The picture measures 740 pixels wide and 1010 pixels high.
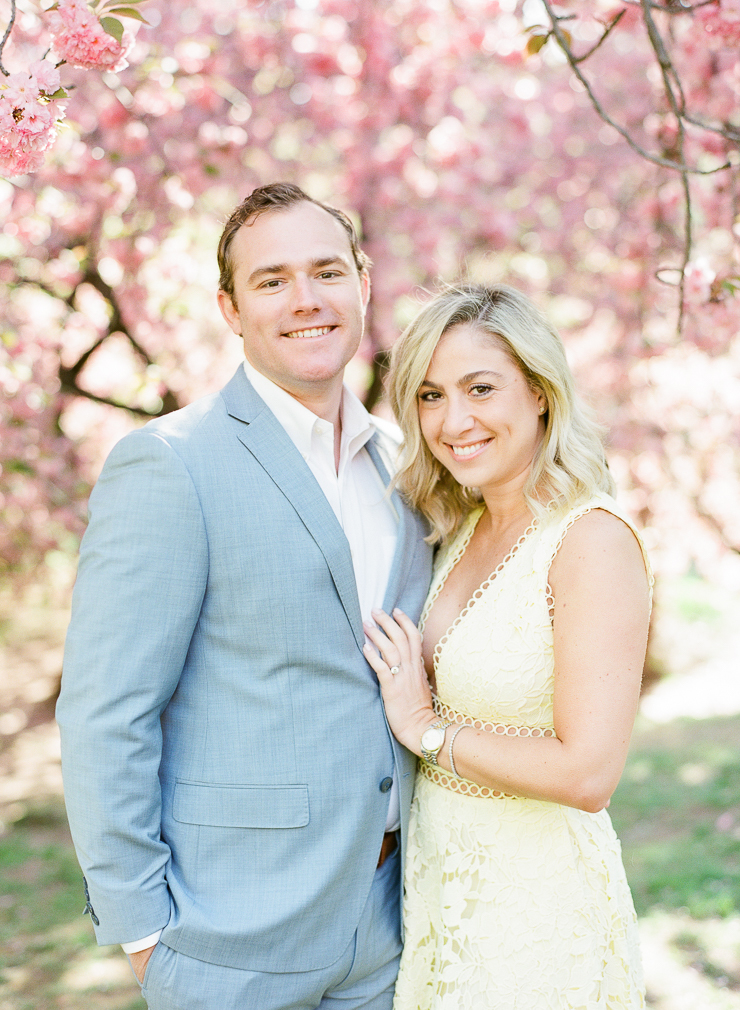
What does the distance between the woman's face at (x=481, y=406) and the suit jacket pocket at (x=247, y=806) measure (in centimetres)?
83

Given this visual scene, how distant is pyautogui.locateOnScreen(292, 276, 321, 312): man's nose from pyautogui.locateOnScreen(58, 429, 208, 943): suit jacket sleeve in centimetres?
55

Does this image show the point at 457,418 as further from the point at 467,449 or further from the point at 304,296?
the point at 304,296

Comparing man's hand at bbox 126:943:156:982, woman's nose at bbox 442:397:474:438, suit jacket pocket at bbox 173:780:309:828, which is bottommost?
man's hand at bbox 126:943:156:982

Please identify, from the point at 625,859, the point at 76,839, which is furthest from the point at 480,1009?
the point at 625,859

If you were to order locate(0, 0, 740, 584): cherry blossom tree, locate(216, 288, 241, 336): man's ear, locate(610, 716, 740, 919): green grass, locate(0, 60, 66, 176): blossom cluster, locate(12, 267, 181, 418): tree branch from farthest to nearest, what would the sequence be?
locate(12, 267, 181, 418): tree branch
locate(0, 0, 740, 584): cherry blossom tree
locate(610, 716, 740, 919): green grass
locate(216, 288, 241, 336): man's ear
locate(0, 60, 66, 176): blossom cluster

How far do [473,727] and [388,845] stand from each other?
38 cm

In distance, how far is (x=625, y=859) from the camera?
4.66 meters

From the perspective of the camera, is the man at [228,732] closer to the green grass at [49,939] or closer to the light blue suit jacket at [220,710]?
the light blue suit jacket at [220,710]

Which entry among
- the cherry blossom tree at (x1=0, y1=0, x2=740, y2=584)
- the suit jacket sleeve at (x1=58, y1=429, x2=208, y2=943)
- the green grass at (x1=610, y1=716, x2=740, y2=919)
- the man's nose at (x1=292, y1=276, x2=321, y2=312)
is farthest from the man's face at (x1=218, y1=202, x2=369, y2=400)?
the green grass at (x1=610, y1=716, x2=740, y2=919)

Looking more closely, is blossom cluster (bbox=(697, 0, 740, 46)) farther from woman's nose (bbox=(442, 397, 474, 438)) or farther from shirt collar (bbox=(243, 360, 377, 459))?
shirt collar (bbox=(243, 360, 377, 459))

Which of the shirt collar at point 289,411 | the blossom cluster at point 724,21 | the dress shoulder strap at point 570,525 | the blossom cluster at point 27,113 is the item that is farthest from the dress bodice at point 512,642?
the blossom cluster at point 724,21

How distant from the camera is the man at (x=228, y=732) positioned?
68.9 inches

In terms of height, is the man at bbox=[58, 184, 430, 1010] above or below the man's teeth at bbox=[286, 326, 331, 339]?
below

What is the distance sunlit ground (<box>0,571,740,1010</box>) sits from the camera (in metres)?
3.64
